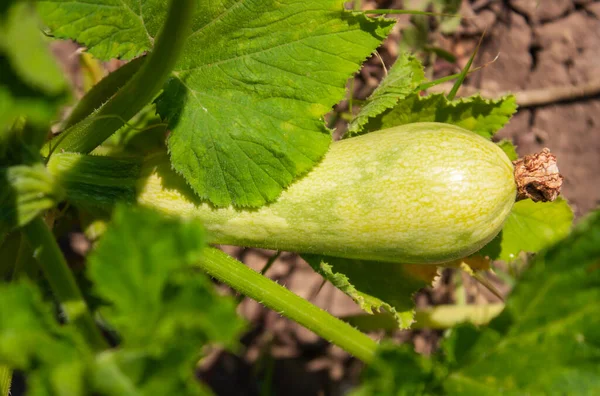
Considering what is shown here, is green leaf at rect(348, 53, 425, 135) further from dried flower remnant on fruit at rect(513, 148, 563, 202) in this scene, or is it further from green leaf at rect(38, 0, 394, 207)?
dried flower remnant on fruit at rect(513, 148, 563, 202)

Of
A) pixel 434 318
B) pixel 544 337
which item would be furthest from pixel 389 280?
pixel 544 337

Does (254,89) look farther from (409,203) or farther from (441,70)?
(441,70)

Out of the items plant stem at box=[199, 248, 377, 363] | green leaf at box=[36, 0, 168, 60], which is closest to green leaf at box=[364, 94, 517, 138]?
plant stem at box=[199, 248, 377, 363]

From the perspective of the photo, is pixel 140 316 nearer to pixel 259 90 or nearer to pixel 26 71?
pixel 26 71

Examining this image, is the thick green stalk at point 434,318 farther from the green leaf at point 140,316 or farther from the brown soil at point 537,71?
the green leaf at point 140,316

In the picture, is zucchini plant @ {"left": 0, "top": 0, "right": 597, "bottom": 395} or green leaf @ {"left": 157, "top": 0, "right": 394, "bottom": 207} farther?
green leaf @ {"left": 157, "top": 0, "right": 394, "bottom": 207}

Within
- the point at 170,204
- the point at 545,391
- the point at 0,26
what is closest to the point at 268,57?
the point at 170,204

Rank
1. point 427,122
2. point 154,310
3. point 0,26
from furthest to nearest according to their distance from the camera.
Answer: point 427,122 → point 154,310 → point 0,26

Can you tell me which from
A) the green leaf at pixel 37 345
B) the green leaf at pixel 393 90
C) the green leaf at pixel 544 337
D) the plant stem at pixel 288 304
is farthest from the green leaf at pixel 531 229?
the green leaf at pixel 37 345
